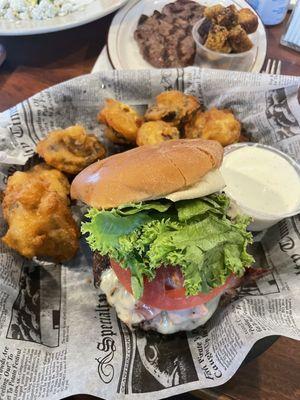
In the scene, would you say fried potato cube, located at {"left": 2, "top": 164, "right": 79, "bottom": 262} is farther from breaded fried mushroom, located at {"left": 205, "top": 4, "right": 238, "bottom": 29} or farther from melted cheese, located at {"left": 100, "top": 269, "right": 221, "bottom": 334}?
breaded fried mushroom, located at {"left": 205, "top": 4, "right": 238, "bottom": 29}

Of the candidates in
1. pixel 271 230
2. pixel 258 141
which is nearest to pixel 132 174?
pixel 271 230

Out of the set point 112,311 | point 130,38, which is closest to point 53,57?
point 130,38

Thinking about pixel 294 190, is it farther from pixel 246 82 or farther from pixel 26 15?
pixel 26 15

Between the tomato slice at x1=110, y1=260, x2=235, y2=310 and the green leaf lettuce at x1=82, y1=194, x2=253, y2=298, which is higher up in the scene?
the green leaf lettuce at x1=82, y1=194, x2=253, y2=298

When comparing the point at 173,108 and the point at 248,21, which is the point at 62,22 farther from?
the point at 248,21

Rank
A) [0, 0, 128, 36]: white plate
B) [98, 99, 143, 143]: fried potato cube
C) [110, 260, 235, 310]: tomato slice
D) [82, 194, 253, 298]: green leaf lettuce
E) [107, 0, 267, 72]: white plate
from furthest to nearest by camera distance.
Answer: [107, 0, 267, 72]: white plate < [0, 0, 128, 36]: white plate < [98, 99, 143, 143]: fried potato cube < [110, 260, 235, 310]: tomato slice < [82, 194, 253, 298]: green leaf lettuce

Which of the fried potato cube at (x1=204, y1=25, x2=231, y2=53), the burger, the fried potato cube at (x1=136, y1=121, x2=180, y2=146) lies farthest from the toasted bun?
the fried potato cube at (x1=204, y1=25, x2=231, y2=53)
